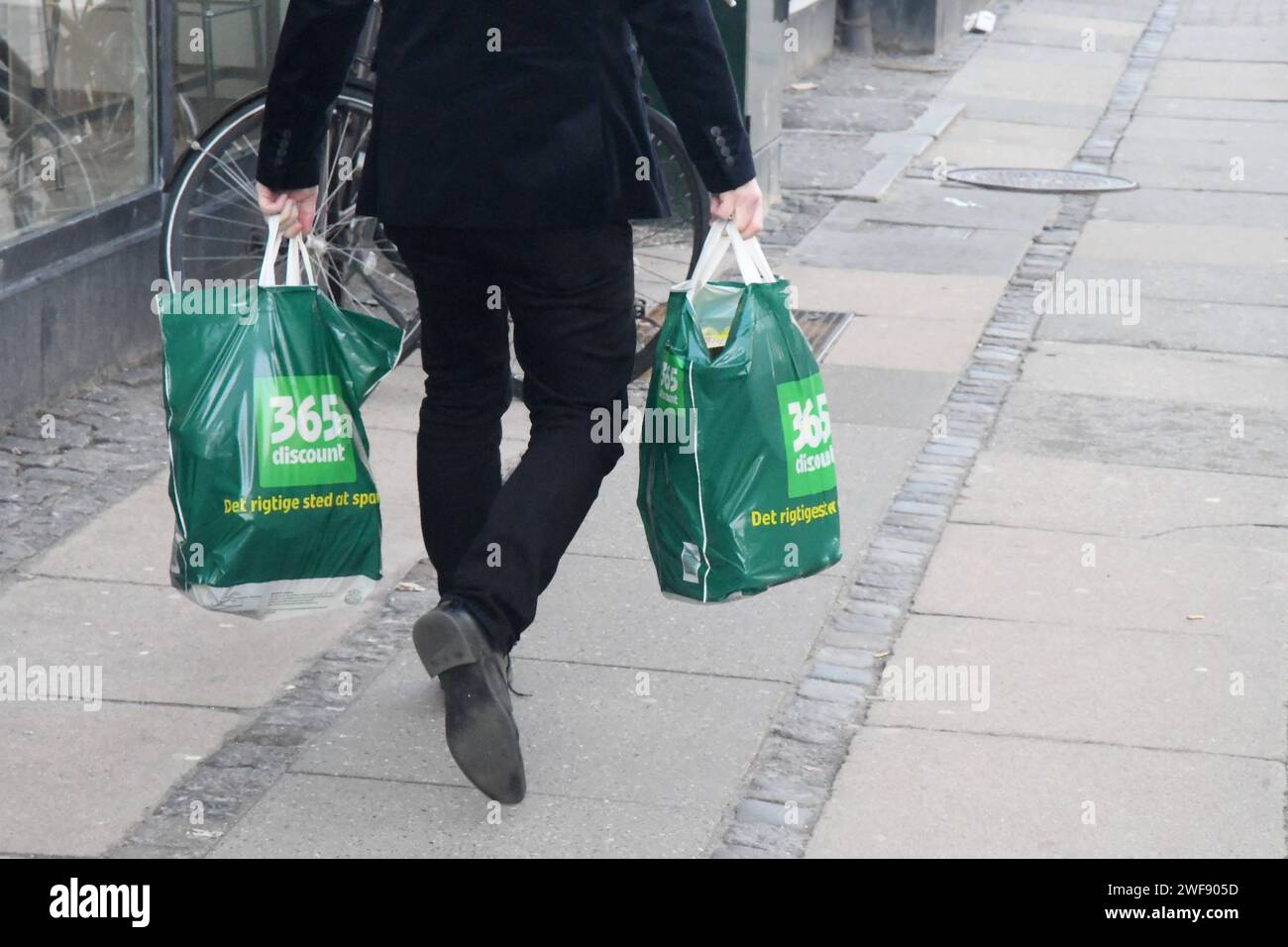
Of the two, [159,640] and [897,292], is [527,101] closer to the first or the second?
[159,640]

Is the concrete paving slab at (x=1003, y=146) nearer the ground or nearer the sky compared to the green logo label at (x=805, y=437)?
nearer the ground

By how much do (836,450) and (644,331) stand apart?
1.10 m

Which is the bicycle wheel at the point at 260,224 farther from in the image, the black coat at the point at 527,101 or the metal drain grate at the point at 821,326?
the black coat at the point at 527,101

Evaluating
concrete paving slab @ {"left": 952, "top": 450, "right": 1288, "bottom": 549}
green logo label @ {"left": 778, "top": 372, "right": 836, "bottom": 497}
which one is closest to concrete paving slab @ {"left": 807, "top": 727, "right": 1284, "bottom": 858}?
green logo label @ {"left": 778, "top": 372, "right": 836, "bottom": 497}

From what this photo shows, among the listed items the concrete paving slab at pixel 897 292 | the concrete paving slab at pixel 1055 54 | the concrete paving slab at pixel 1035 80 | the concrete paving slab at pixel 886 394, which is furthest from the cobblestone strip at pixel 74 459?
the concrete paving slab at pixel 1055 54

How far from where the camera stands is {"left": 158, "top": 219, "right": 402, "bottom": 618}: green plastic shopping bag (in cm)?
333

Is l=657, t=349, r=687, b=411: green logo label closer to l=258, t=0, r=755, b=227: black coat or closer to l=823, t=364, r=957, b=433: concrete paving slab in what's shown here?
l=258, t=0, r=755, b=227: black coat

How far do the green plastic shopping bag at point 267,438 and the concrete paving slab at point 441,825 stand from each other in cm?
38

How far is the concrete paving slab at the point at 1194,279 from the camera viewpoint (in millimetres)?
7293

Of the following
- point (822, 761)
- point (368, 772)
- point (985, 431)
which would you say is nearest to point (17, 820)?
point (368, 772)

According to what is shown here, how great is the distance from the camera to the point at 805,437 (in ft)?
11.0

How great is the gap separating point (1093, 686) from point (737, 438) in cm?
103

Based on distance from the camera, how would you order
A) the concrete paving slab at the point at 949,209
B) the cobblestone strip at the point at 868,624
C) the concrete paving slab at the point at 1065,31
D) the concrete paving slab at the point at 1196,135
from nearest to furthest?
the cobblestone strip at the point at 868,624, the concrete paving slab at the point at 949,209, the concrete paving slab at the point at 1196,135, the concrete paving slab at the point at 1065,31
